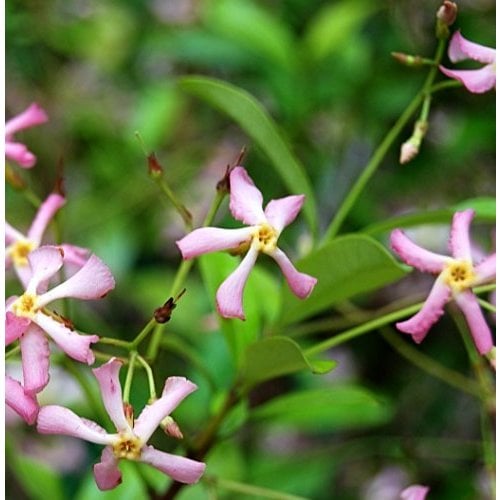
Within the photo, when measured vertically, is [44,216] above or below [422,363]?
above

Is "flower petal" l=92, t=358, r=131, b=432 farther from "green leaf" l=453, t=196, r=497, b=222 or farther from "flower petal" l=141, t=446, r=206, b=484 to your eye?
"green leaf" l=453, t=196, r=497, b=222

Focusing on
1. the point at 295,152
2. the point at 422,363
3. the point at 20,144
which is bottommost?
the point at 422,363

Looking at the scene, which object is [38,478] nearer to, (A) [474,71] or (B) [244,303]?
(B) [244,303]

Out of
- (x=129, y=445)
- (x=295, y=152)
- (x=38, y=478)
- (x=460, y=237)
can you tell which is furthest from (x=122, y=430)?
(x=295, y=152)

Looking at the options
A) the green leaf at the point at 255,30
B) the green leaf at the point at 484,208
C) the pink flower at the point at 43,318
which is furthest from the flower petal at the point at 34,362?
the green leaf at the point at 255,30

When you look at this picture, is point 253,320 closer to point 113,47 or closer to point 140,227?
point 140,227

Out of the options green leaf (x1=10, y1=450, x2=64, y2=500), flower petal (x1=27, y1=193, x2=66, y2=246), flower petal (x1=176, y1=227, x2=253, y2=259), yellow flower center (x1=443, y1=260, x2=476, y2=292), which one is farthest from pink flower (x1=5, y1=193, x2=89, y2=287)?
green leaf (x1=10, y1=450, x2=64, y2=500)

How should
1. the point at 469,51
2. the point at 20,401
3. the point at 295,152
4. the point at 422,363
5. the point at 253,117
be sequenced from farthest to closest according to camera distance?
the point at 295,152
the point at 422,363
the point at 253,117
the point at 469,51
the point at 20,401
